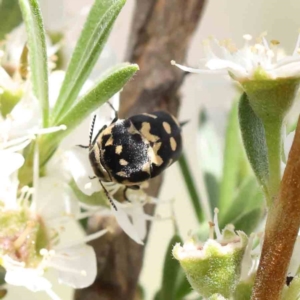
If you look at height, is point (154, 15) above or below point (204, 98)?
above

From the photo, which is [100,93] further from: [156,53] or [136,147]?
[156,53]

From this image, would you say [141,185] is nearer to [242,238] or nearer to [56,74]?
[56,74]

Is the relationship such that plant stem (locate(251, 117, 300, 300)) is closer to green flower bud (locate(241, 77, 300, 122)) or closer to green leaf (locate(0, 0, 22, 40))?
green flower bud (locate(241, 77, 300, 122))

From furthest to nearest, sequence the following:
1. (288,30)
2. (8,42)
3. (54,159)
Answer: (288,30)
(8,42)
(54,159)

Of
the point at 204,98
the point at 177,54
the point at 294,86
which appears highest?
the point at 294,86

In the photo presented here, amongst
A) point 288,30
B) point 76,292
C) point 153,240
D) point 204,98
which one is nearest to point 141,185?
point 76,292

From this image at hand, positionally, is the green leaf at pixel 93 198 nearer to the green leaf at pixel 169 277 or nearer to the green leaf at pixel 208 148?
the green leaf at pixel 169 277

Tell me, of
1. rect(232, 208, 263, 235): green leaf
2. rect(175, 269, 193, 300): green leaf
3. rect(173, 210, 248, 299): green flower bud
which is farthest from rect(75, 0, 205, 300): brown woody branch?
rect(173, 210, 248, 299): green flower bud
